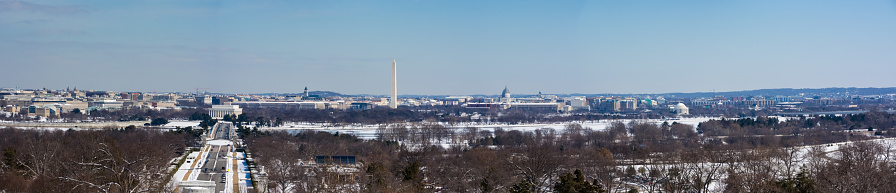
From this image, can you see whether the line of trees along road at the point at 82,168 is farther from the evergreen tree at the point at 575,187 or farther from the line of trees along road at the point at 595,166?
the evergreen tree at the point at 575,187

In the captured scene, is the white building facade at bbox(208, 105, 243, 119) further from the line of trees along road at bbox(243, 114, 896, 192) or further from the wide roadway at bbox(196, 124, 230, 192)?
the wide roadway at bbox(196, 124, 230, 192)

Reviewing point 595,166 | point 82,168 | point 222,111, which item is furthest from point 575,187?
point 222,111

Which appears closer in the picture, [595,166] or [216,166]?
[595,166]

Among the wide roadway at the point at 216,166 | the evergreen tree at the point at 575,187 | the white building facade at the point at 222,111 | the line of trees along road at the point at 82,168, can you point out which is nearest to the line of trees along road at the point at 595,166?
the evergreen tree at the point at 575,187

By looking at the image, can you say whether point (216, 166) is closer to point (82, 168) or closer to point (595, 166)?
point (82, 168)

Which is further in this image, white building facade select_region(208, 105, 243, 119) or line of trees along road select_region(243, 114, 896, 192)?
white building facade select_region(208, 105, 243, 119)

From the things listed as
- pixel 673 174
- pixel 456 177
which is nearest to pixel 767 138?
pixel 673 174

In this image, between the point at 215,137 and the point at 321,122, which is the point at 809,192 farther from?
the point at 321,122

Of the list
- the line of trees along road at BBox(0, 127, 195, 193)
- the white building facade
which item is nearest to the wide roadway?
the line of trees along road at BBox(0, 127, 195, 193)

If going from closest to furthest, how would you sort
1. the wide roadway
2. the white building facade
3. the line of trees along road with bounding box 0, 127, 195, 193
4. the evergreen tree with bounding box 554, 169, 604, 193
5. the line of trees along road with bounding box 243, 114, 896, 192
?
the evergreen tree with bounding box 554, 169, 604, 193 < the line of trees along road with bounding box 0, 127, 195, 193 < the line of trees along road with bounding box 243, 114, 896, 192 < the wide roadway < the white building facade
